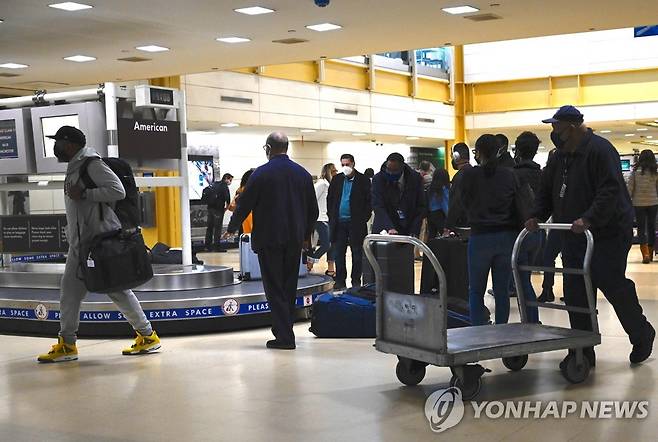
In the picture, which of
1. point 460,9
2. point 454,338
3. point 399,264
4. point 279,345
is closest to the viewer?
point 454,338

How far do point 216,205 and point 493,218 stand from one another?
12.6 meters

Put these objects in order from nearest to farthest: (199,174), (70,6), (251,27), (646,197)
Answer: (70,6)
(251,27)
(646,197)
(199,174)

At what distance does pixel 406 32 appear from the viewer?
1295cm

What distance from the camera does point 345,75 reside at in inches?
870

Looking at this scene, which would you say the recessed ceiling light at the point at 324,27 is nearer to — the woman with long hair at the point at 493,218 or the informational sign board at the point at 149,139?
the informational sign board at the point at 149,139

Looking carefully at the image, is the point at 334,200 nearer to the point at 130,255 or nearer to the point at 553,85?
the point at 130,255

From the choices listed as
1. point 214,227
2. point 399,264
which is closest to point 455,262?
point 399,264

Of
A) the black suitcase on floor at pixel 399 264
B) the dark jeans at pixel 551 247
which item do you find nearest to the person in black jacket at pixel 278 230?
the black suitcase on floor at pixel 399 264

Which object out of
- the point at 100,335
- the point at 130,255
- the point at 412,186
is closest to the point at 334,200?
the point at 412,186

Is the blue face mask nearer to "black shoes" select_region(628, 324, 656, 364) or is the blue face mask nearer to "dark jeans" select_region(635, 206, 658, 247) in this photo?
"black shoes" select_region(628, 324, 656, 364)

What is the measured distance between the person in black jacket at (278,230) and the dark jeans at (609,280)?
2.14 meters

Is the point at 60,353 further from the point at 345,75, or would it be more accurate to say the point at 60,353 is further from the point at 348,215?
the point at 345,75

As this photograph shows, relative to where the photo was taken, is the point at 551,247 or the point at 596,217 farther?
the point at 551,247

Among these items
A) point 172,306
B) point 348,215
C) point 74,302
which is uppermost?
point 348,215
